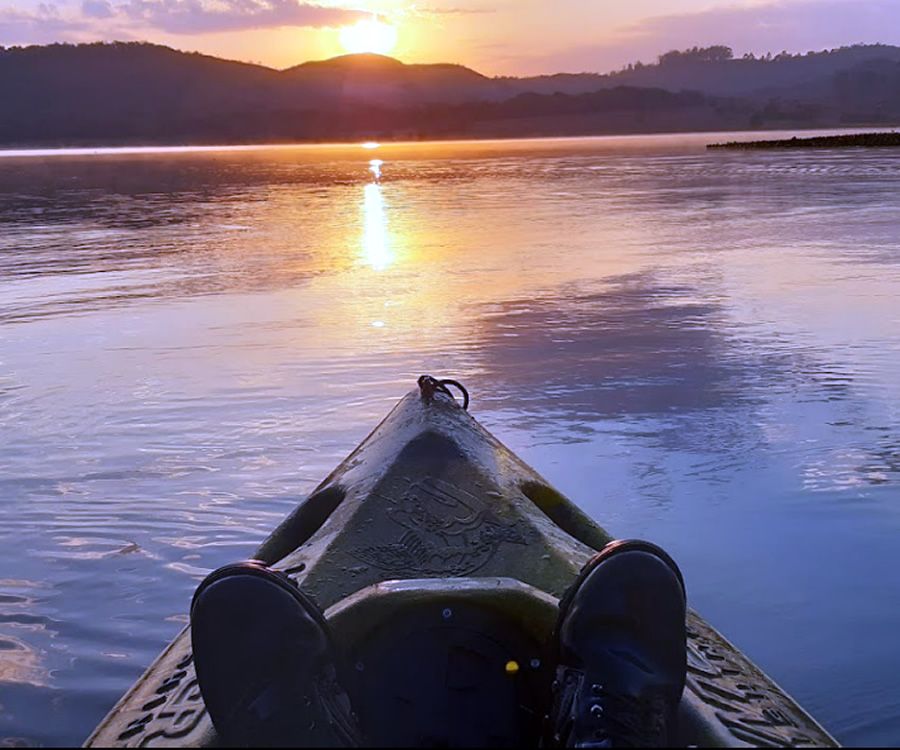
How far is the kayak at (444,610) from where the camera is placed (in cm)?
263

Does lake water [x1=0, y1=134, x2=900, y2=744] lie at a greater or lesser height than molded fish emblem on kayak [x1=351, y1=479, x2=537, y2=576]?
lesser

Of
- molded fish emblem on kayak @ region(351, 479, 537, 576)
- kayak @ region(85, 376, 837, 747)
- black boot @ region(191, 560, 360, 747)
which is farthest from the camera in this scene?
molded fish emblem on kayak @ region(351, 479, 537, 576)

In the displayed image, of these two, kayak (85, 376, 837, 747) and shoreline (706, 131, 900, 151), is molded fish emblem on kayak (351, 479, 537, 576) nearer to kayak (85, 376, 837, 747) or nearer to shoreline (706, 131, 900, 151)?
kayak (85, 376, 837, 747)

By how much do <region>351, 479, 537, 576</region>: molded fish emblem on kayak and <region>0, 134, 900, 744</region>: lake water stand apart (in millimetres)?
1313

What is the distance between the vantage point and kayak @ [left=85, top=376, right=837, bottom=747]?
263 cm

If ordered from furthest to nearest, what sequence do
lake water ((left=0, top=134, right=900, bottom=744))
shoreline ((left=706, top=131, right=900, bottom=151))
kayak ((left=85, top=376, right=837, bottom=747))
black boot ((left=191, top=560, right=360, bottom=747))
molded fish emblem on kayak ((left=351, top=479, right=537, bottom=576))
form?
shoreline ((left=706, top=131, right=900, bottom=151)) < lake water ((left=0, top=134, right=900, bottom=744)) < molded fish emblem on kayak ((left=351, top=479, right=537, bottom=576)) < kayak ((left=85, top=376, right=837, bottom=747)) < black boot ((left=191, top=560, right=360, bottom=747))

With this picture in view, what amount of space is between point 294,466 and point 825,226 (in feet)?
50.0

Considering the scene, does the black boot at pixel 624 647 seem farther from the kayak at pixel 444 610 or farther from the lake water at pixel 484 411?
the lake water at pixel 484 411

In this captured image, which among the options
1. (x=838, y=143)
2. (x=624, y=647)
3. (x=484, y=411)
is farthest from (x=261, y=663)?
(x=838, y=143)

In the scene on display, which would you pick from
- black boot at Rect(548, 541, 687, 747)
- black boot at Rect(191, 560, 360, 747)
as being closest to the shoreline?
black boot at Rect(548, 541, 687, 747)

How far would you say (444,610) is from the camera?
2650mm

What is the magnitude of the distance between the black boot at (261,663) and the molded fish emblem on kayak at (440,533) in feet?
2.85

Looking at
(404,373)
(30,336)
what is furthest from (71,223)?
(404,373)

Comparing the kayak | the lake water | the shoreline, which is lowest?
the shoreline
